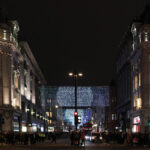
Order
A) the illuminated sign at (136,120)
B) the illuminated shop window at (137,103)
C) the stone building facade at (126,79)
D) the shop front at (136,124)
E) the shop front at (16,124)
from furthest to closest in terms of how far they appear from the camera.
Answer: the stone building facade at (126,79) < the shop front at (16,124) < the illuminated sign at (136,120) < the shop front at (136,124) < the illuminated shop window at (137,103)

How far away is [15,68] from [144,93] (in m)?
25.5

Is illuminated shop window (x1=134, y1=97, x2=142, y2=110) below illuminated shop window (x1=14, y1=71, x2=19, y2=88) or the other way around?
below

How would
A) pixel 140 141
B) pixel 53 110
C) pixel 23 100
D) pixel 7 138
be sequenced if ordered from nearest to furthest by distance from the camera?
1. pixel 140 141
2. pixel 7 138
3. pixel 23 100
4. pixel 53 110

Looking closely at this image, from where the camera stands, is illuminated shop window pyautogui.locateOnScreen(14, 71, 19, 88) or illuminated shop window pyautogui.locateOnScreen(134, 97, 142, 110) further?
illuminated shop window pyautogui.locateOnScreen(14, 71, 19, 88)

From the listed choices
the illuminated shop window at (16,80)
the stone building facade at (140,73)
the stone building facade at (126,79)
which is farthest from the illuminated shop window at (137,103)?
the illuminated shop window at (16,80)

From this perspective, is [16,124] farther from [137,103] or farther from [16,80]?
[137,103]

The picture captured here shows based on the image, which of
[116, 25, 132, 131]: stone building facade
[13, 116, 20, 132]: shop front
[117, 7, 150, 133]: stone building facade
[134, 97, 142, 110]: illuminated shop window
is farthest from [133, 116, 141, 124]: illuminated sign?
[13, 116, 20, 132]: shop front

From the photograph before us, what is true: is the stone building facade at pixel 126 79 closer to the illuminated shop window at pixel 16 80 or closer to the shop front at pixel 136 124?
the shop front at pixel 136 124

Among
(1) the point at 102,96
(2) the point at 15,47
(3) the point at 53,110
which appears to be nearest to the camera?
(2) the point at 15,47

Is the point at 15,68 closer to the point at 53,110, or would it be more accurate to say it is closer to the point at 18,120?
the point at 18,120

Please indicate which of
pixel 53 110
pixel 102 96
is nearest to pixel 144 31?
pixel 102 96

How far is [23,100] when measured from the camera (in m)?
85.5

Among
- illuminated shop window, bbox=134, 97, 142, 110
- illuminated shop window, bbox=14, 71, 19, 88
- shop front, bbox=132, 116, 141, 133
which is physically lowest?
shop front, bbox=132, 116, 141, 133

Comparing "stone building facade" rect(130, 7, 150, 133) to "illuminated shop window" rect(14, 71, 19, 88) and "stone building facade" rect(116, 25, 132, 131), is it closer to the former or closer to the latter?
"stone building facade" rect(116, 25, 132, 131)
